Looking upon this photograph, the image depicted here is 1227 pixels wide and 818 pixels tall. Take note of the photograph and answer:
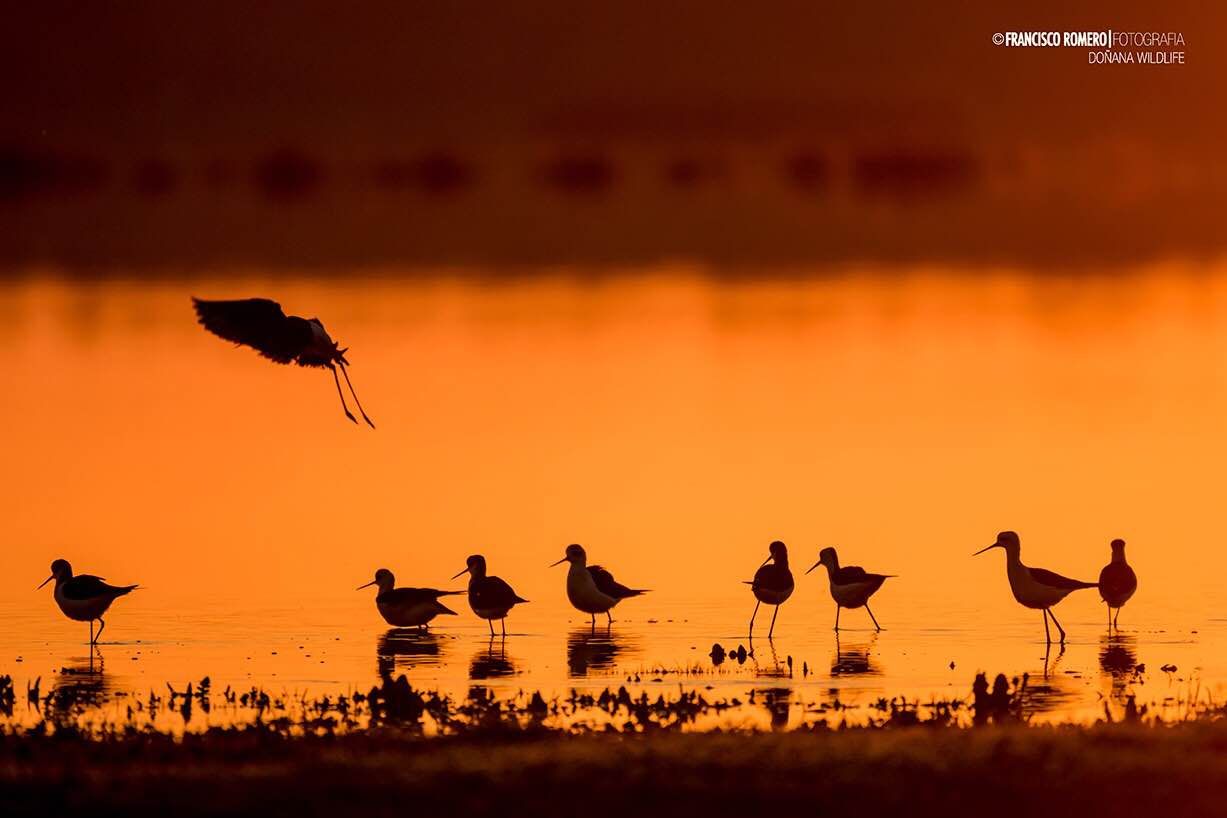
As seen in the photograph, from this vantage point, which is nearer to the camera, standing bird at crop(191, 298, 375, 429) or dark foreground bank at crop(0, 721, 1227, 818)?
dark foreground bank at crop(0, 721, 1227, 818)

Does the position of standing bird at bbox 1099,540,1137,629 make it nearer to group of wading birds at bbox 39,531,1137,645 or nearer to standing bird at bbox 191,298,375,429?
group of wading birds at bbox 39,531,1137,645

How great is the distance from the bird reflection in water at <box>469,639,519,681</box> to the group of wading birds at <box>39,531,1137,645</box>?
675mm

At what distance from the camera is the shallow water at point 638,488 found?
23.5 m

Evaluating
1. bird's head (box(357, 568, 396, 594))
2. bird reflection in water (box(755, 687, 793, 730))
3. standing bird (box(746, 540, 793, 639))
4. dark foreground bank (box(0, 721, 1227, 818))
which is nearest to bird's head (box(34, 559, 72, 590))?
bird's head (box(357, 568, 396, 594))

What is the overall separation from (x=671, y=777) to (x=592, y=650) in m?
8.02

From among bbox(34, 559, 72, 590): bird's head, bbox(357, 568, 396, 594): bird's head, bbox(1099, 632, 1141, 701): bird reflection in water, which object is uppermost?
bbox(34, 559, 72, 590): bird's head

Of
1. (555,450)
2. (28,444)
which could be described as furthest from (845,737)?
(28,444)

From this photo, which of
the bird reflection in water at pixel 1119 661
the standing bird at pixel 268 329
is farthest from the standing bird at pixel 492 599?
the bird reflection in water at pixel 1119 661

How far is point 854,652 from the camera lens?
23.4 m

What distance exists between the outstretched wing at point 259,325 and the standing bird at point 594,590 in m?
4.85

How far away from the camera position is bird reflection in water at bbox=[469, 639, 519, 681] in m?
22.5

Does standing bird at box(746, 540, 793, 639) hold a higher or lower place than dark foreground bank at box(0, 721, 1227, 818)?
higher

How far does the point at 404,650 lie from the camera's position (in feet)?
78.7

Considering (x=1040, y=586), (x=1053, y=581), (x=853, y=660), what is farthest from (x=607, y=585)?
(x=1053, y=581)
